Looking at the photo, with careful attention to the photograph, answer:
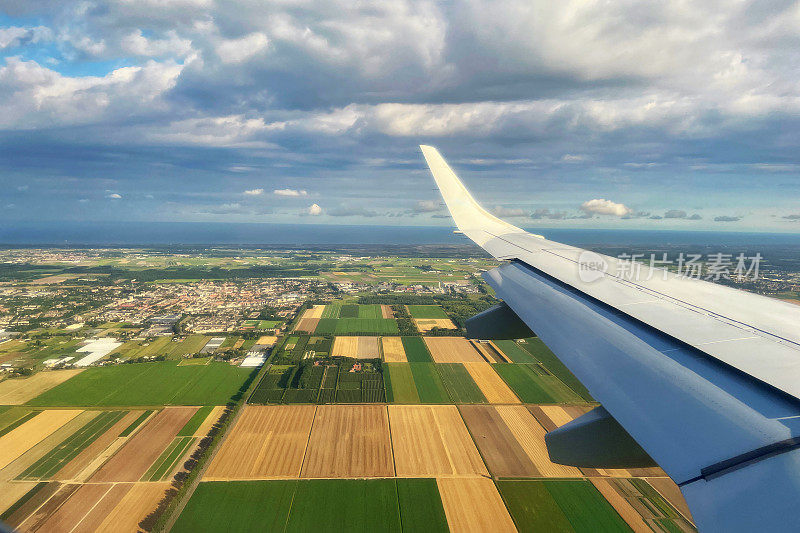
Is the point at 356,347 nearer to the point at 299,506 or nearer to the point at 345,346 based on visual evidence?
the point at 345,346

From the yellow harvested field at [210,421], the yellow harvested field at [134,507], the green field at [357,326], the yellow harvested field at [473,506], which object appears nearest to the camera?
the yellow harvested field at [134,507]

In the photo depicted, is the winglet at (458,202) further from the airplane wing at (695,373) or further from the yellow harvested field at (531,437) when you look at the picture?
the yellow harvested field at (531,437)

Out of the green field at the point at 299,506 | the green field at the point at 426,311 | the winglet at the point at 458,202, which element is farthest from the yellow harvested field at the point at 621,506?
the green field at the point at 426,311

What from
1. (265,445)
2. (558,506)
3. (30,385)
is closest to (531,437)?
(558,506)

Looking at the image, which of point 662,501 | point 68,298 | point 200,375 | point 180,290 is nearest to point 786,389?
point 662,501

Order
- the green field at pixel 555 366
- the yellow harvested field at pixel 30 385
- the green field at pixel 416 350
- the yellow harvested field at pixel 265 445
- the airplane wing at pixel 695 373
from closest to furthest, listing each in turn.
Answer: the airplane wing at pixel 695 373 → the yellow harvested field at pixel 265 445 → the yellow harvested field at pixel 30 385 → the green field at pixel 555 366 → the green field at pixel 416 350

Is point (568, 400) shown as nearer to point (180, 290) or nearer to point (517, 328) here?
point (517, 328)
